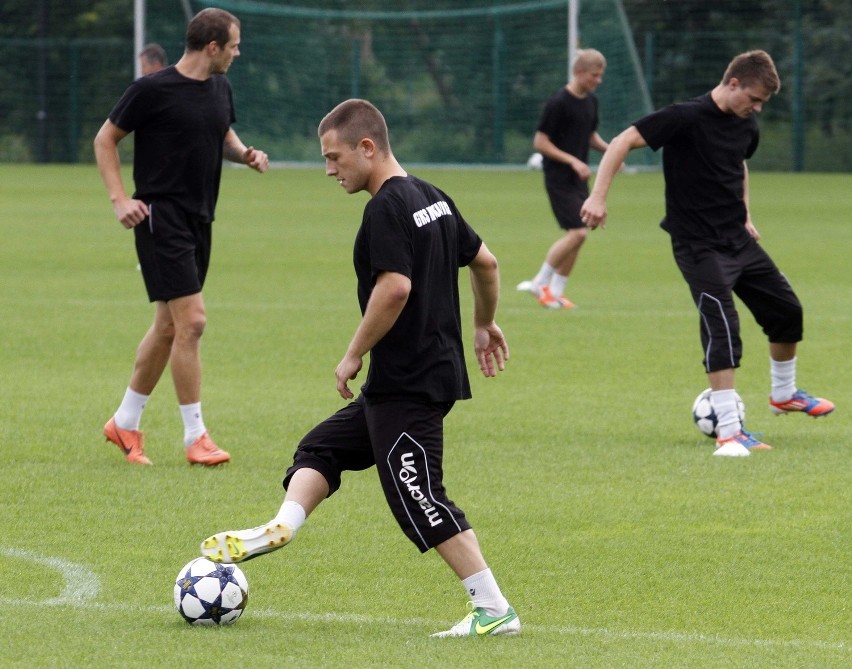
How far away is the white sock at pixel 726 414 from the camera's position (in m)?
8.27

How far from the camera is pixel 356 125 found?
200 inches

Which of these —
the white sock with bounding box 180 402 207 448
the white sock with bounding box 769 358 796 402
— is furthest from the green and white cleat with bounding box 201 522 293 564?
the white sock with bounding box 769 358 796 402

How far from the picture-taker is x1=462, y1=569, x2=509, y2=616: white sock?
5.04 m

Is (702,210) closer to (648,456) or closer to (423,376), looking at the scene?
(648,456)

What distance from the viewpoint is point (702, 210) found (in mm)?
8578

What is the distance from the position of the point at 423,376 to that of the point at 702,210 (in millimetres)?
3863

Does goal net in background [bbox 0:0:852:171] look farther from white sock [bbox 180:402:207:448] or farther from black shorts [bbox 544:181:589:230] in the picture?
white sock [bbox 180:402:207:448]

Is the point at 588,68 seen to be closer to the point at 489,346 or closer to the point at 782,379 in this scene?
the point at 782,379

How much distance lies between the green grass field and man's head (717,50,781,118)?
183 cm

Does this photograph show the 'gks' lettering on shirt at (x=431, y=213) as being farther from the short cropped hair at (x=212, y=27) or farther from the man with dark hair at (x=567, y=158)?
the man with dark hair at (x=567, y=158)

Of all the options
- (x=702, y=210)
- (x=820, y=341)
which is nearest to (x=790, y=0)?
(x=820, y=341)

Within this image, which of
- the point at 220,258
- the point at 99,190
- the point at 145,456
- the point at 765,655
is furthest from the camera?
the point at 99,190

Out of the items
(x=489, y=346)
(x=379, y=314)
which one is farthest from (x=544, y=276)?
(x=379, y=314)

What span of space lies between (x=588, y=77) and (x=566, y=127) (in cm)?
71
